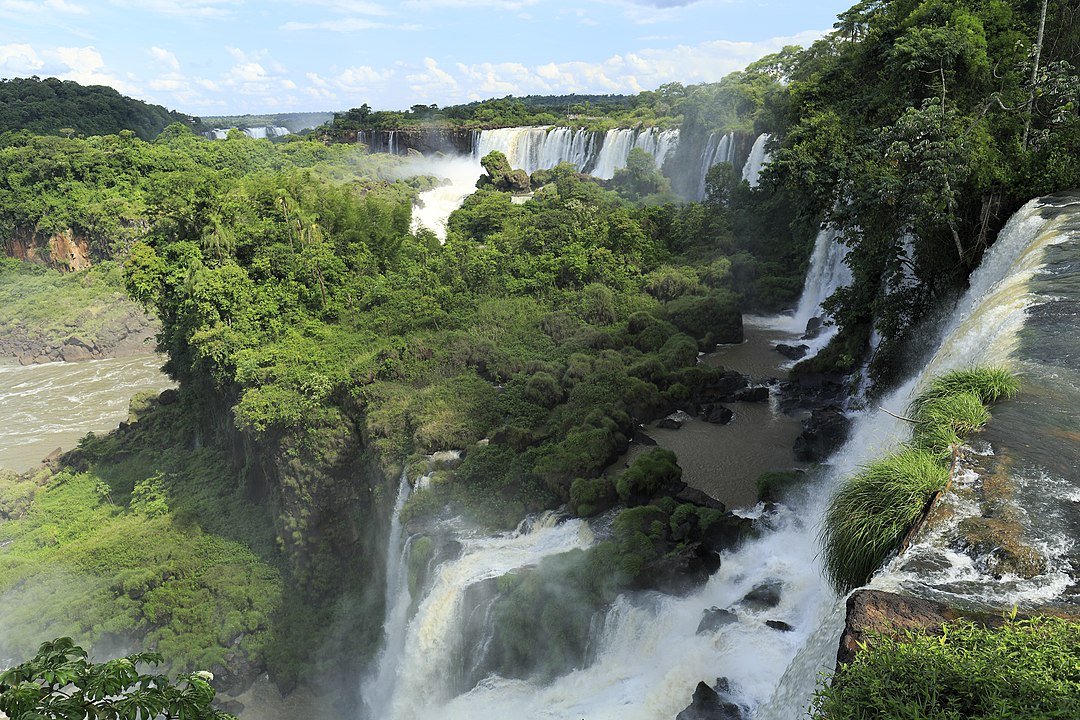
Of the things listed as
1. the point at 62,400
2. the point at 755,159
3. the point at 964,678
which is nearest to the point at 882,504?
the point at 964,678

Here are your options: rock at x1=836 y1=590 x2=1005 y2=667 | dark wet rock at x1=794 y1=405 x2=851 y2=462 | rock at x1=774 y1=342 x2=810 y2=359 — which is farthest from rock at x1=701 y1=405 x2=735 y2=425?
rock at x1=836 y1=590 x2=1005 y2=667

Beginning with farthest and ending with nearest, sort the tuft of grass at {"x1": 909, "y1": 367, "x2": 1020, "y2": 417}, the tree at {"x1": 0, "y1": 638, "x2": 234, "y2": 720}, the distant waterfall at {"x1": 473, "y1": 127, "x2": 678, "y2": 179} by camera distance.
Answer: the distant waterfall at {"x1": 473, "y1": 127, "x2": 678, "y2": 179} < the tuft of grass at {"x1": 909, "y1": 367, "x2": 1020, "y2": 417} < the tree at {"x1": 0, "y1": 638, "x2": 234, "y2": 720}

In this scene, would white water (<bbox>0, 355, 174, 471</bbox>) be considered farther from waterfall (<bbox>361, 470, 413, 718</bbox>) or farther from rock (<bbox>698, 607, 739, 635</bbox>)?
rock (<bbox>698, 607, 739, 635</bbox>)

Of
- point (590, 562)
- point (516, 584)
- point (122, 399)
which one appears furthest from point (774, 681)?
point (122, 399)

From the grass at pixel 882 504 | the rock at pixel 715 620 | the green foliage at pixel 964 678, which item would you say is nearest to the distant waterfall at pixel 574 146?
the rock at pixel 715 620

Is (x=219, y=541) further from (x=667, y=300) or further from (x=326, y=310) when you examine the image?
(x=667, y=300)

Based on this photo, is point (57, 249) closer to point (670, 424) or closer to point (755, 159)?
point (755, 159)

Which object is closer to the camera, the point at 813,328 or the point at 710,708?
the point at 710,708

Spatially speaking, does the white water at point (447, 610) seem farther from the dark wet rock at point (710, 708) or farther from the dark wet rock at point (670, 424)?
the dark wet rock at point (670, 424)
